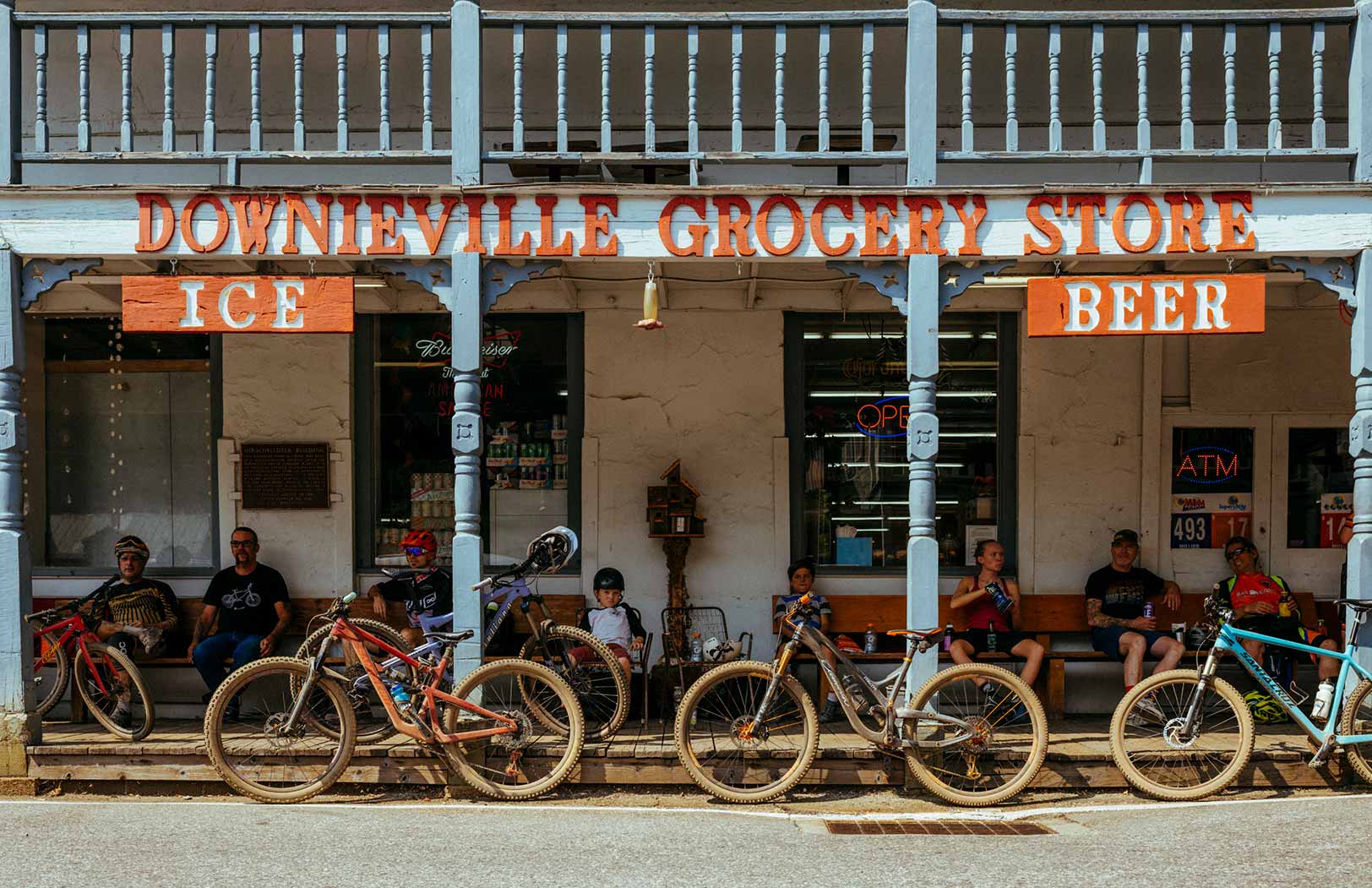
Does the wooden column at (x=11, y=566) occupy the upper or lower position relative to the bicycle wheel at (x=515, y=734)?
upper

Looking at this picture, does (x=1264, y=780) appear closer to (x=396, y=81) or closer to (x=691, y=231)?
(x=691, y=231)

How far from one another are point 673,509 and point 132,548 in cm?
417

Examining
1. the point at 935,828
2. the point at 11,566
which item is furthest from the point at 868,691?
the point at 11,566

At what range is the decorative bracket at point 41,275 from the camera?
7.34 m

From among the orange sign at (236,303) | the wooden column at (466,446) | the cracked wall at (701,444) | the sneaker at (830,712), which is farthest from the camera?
the cracked wall at (701,444)

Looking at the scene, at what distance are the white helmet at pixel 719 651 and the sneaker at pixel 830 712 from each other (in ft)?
3.73

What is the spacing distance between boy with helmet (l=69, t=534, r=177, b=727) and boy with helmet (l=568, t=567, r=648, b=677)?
330cm

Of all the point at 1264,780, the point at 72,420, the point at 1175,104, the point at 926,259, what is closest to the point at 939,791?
the point at 1264,780

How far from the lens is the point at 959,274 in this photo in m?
7.35

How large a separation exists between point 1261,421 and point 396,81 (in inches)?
296

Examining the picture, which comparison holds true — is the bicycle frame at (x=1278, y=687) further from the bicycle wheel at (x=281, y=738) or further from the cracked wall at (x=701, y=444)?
the bicycle wheel at (x=281, y=738)

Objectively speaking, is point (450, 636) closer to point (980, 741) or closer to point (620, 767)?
point (620, 767)

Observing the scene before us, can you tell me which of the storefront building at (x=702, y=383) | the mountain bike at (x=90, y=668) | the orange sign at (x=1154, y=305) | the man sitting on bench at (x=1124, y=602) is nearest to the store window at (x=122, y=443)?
the storefront building at (x=702, y=383)

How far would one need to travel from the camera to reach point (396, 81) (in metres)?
9.59
